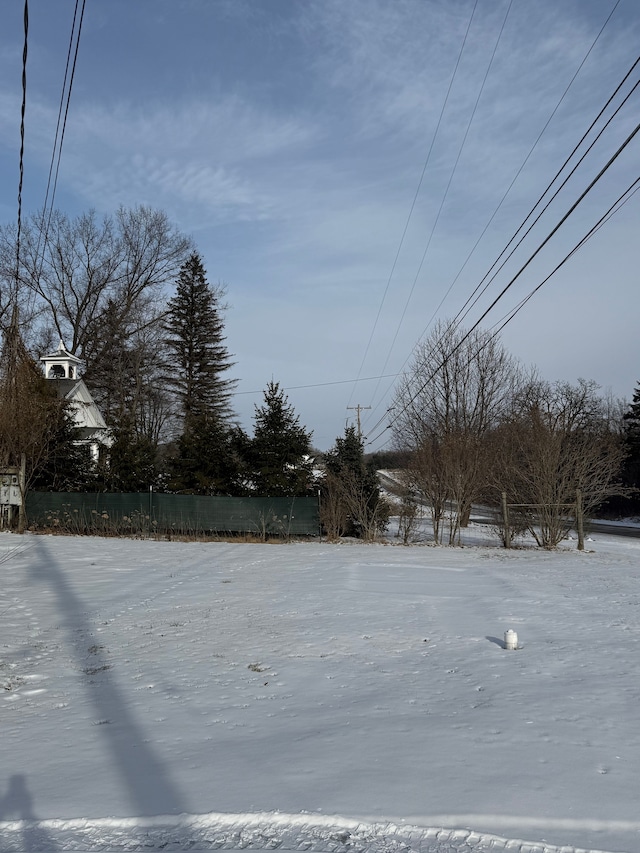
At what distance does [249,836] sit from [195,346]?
46.0m

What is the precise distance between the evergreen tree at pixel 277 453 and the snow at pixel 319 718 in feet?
38.0

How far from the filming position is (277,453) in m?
23.9

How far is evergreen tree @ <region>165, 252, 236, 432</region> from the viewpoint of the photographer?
4828 cm

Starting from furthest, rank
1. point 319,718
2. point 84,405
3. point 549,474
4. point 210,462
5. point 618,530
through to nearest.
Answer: point 84,405, point 618,530, point 210,462, point 549,474, point 319,718

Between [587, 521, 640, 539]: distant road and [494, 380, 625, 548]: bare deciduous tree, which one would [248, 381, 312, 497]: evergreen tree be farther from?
[587, 521, 640, 539]: distant road

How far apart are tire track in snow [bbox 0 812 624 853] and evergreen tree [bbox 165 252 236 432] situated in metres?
44.3

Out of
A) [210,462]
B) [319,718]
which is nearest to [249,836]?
[319,718]

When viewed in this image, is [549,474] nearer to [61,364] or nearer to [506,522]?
[506,522]

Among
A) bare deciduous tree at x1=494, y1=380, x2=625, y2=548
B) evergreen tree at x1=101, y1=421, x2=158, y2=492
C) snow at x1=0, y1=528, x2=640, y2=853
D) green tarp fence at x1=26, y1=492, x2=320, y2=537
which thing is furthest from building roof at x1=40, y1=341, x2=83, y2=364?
snow at x1=0, y1=528, x2=640, y2=853

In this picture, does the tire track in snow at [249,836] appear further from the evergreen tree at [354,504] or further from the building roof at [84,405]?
the building roof at [84,405]

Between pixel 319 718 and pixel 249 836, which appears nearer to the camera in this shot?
pixel 249 836

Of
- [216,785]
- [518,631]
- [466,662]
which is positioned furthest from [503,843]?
[518,631]

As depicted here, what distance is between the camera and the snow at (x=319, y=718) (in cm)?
383

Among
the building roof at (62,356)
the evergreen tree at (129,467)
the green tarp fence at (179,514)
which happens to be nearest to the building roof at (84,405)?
the building roof at (62,356)
